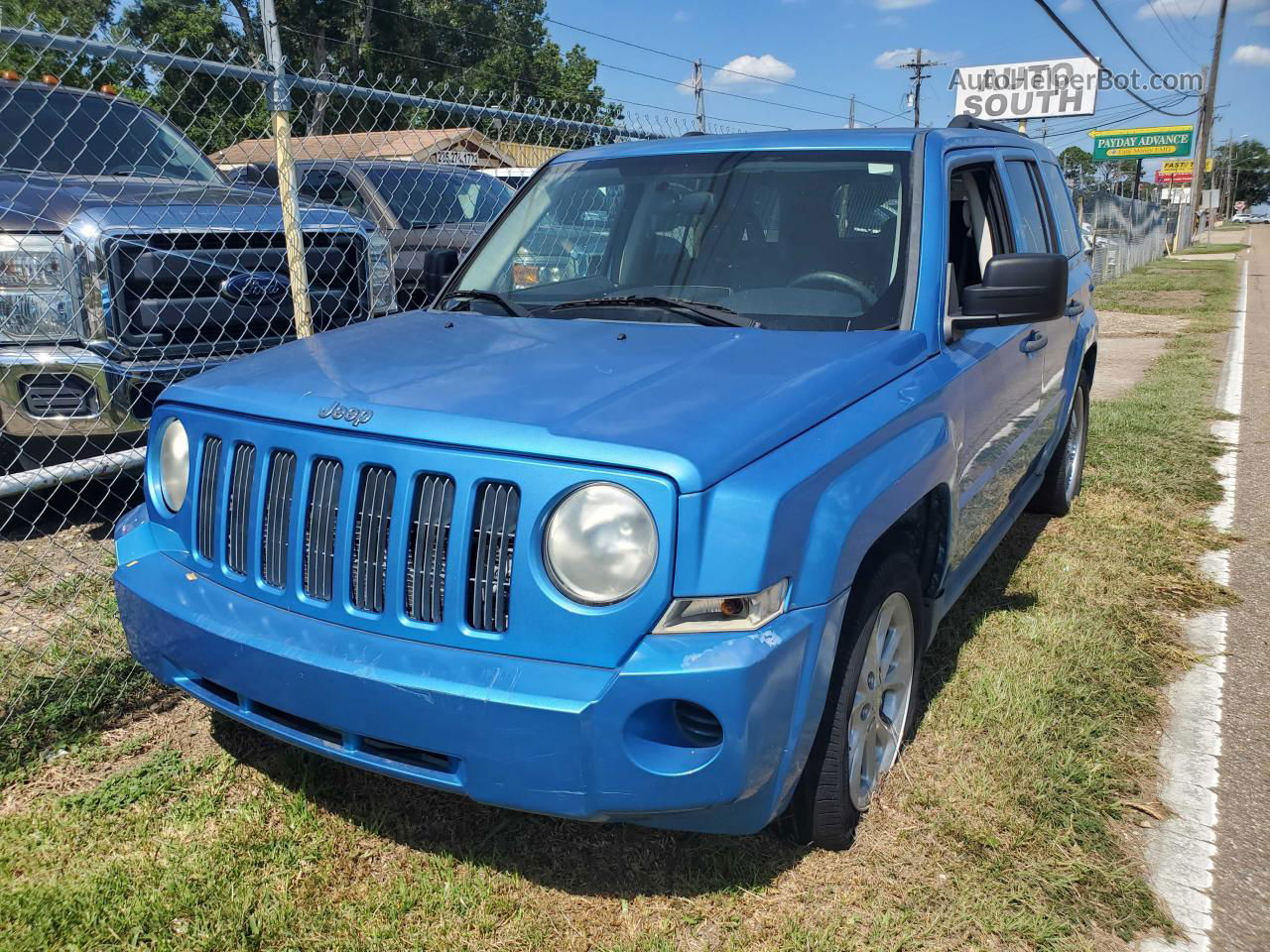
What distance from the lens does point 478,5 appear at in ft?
150

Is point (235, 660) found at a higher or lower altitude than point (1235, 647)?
higher

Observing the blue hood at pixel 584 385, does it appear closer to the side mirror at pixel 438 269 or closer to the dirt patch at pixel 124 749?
the side mirror at pixel 438 269

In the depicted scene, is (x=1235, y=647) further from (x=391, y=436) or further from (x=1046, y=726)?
(x=391, y=436)

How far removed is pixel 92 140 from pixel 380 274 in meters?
1.95

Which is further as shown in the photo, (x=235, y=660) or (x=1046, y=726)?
(x=1046, y=726)

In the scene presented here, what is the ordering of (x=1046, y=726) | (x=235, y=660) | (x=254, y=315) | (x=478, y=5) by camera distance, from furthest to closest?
(x=478, y=5), (x=254, y=315), (x=1046, y=726), (x=235, y=660)

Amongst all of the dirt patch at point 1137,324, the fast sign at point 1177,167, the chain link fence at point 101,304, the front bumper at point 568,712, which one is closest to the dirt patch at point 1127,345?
the dirt patch at point 1137,324

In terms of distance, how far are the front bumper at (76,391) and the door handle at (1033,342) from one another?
359 cm

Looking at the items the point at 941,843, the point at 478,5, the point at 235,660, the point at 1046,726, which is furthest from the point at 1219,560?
the point at 478,5

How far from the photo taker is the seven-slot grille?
217 cm

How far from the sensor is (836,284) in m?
3.15

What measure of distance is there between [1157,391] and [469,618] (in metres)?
8.67

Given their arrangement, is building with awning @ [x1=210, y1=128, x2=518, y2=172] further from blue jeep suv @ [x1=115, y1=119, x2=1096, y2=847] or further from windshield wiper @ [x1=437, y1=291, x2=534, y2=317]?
blue jeep suv @ [x1=115, y1=119, x2=1096, y2=847]

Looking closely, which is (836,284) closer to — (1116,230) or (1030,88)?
(1116,230)
